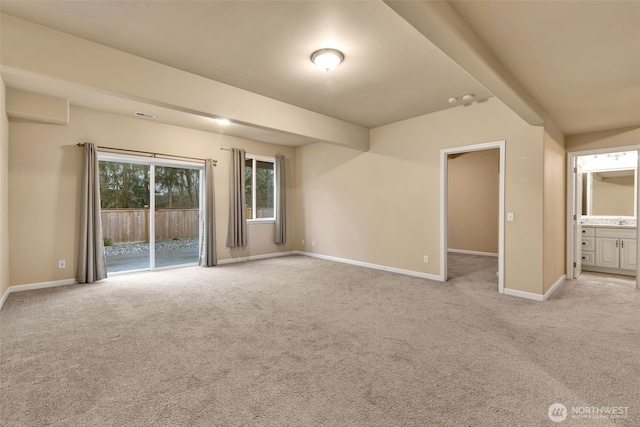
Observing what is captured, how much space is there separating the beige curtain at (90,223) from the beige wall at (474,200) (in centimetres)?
756

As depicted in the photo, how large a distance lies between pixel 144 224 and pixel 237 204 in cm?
177

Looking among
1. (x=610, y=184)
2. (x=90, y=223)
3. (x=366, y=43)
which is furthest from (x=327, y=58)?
(x=610, y=184)

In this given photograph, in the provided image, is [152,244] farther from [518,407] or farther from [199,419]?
[518,407]

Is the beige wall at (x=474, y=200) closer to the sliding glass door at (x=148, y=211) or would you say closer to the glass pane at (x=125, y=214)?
the sliding glass door at (x=148, y=211)

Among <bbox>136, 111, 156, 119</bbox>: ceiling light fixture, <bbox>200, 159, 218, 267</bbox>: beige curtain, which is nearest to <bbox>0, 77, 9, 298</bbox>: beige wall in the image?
<bbox>136, 111, 156, 119</bbox>: ceiling light fixture

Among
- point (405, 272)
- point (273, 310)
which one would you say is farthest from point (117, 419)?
point (405, 272)

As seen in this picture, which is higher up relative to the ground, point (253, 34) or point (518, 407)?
point (253, 34)

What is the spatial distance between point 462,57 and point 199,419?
2.98 metres

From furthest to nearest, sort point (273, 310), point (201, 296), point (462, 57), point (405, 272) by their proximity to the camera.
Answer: point (405, 272) < point (201, 296) < point (273, 310) < point (462, 57)

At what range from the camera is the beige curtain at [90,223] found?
460cm

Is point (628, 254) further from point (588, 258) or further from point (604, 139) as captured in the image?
point (604, 139)

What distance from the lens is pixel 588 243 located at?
5551mm

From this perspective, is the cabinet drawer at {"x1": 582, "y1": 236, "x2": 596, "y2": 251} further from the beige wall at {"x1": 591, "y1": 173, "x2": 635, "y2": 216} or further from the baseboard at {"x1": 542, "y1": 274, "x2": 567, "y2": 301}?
the baseboard at {"x1": 542, "y1": 274, "x2": 567, "y2": 301}

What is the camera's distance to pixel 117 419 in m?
1.69
